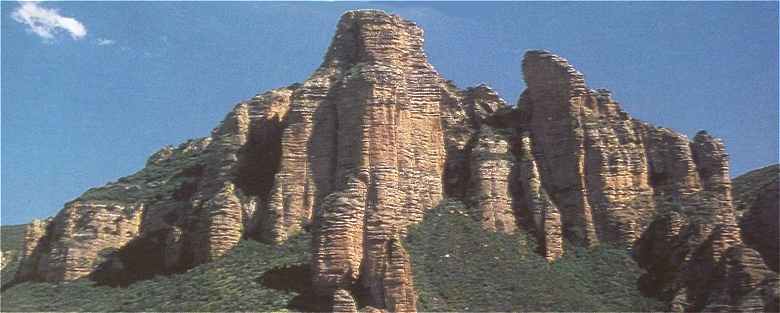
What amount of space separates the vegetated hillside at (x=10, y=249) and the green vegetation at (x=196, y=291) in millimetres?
6480

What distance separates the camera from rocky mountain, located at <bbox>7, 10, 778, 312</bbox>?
49125 millimetres

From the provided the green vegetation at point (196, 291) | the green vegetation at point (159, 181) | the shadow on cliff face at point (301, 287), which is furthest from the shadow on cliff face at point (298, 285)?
the green vegetation at point (159, 181)

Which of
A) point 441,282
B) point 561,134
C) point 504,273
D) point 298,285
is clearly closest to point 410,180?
point 441,282

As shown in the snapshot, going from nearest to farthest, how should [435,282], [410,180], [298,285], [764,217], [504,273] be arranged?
[298,285], [435,282], [504,273], [764,217], [410,180]

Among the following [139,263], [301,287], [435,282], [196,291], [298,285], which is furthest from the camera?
[139,263]

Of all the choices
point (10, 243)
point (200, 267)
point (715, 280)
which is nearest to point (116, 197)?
point (200, 267)

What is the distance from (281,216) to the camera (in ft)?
165

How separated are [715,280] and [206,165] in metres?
27.8

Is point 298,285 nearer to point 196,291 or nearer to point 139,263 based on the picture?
point 196,291

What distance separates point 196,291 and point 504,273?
14602 millimetres

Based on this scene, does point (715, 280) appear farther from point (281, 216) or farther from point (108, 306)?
point (108, 306)

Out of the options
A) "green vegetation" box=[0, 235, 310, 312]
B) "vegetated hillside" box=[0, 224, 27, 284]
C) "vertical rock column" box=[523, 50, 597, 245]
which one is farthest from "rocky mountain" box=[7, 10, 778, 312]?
"vegetated hillside" box=[0, 224, 27, 284]

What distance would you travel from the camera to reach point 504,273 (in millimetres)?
47844

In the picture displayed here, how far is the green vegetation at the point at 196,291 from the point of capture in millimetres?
43812
